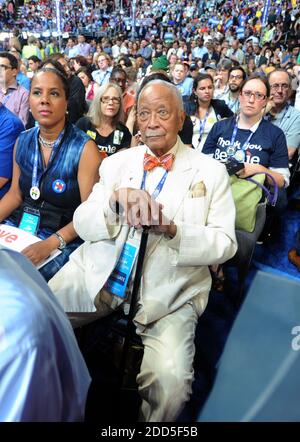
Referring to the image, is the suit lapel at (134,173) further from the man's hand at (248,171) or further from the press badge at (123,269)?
the man's hand at (248,171)

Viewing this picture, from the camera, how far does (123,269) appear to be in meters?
1.65

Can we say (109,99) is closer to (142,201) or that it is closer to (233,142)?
(233,142)

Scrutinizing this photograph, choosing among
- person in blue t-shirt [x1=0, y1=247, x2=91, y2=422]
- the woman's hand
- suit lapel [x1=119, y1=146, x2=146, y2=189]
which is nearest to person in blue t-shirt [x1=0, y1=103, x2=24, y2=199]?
the woman's hand

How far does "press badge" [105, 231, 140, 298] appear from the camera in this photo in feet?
5.36

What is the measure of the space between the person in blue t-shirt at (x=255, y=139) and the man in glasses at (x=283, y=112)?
69 cm

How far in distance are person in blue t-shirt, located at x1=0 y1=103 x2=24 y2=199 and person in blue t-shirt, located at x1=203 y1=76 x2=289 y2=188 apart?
142 centimetres

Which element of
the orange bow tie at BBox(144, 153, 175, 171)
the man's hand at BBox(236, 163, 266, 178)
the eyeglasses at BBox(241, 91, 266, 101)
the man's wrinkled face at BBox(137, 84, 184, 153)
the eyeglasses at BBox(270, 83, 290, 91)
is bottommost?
the man's hand at BBox(236, 163, 266, 178)

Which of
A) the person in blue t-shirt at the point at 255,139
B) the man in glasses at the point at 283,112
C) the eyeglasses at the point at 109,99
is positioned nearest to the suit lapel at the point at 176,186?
the person in blue t-shirt at the point at 255,139

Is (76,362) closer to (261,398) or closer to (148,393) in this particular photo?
(261,398)

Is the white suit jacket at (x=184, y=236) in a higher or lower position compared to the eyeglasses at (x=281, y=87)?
lower

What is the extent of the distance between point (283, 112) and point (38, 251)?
2.71 meters

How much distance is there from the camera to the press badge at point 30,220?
206 cm

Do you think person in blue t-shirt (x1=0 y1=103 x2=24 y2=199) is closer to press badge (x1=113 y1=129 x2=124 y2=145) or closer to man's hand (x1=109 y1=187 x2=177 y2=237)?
press badge (x1=113 y1=129 x2=124 y2=145)

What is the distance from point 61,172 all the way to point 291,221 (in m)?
2.59
